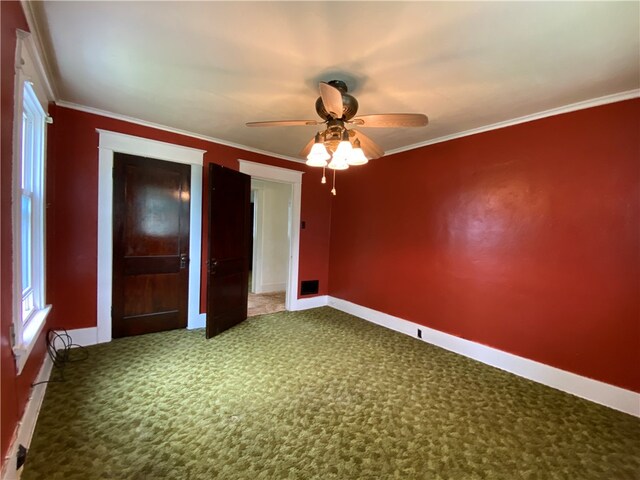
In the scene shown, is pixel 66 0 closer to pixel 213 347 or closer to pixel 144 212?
pixel 144 212

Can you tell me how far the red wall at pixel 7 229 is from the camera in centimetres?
135

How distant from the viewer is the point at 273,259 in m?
6.14

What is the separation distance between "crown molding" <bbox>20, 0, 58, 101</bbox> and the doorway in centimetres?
343

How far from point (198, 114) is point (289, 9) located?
5.95 ft

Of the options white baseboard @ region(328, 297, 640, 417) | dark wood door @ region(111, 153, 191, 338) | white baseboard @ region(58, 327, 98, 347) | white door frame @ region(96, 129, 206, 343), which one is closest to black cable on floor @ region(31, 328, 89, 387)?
white baseboard @ region(58, 327, 98, 347)

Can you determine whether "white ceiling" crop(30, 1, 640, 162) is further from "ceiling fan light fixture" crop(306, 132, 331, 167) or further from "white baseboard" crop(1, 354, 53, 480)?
"white baseboard" crop(1, 354, 53, 480)

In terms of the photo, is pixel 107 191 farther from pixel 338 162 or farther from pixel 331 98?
pixel 331 98

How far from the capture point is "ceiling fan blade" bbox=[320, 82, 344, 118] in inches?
63.4

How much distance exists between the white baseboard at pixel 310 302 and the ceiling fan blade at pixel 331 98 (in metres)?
3.41

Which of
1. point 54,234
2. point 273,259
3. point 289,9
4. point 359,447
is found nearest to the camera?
point 289,9

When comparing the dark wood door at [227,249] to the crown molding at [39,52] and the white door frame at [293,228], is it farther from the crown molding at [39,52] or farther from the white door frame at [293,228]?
the crown molding at [39,52]

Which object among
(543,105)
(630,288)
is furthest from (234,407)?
(543,105)

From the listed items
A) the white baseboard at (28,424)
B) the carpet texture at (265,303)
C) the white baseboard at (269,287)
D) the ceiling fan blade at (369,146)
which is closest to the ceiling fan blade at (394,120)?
the ceiling fan blade at (369,146)

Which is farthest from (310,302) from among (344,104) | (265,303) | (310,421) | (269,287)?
(344,104)
